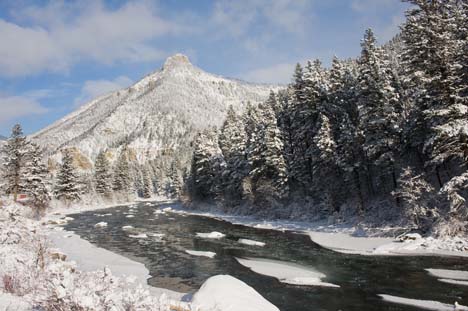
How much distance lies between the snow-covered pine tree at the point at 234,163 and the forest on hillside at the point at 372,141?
0.21 m

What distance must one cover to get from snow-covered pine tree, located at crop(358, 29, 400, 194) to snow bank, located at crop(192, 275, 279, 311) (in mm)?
26516

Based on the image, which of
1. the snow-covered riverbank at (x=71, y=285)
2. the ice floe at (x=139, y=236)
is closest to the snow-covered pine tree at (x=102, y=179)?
the ice floe at (x=139, y=236)

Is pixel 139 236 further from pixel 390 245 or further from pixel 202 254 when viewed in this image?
pixel 390 245

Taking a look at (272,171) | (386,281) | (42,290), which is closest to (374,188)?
(272,171)

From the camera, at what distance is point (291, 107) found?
55844mm

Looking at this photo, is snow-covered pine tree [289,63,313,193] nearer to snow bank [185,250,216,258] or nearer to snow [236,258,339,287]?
snow bank [185,250,216,258]

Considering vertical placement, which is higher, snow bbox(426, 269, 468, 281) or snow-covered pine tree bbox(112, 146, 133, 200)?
snow-covered pine tree bbox(112, 146, 133, 200)

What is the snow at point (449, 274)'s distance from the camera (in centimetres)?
1884

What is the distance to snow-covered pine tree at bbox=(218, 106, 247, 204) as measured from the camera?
64.4 m

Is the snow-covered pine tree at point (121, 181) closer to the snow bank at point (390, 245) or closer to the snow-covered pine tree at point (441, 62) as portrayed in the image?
the snow bank at point (390, 245)

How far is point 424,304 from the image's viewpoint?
51.6ft

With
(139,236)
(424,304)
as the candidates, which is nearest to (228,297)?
(424,304)

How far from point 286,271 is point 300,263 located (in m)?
2.62

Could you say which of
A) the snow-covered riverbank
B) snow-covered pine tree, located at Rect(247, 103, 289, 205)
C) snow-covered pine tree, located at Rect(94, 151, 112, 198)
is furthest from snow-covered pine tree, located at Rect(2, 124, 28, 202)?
snow-covered pine tree, located at Rect(94, 151, 112, 198)
